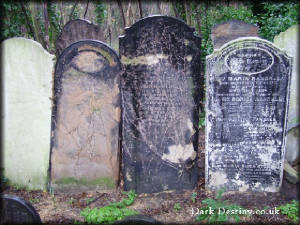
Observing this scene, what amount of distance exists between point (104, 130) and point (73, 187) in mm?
950

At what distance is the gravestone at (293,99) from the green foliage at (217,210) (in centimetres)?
158

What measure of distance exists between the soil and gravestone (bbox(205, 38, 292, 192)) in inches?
6.6

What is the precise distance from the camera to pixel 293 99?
4688 millimetres

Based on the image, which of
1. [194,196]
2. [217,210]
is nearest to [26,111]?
[194,196]

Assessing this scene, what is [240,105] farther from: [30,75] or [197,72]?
[30,75]

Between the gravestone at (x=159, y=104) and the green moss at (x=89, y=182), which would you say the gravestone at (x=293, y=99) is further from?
the green moss at (x=89, y=182)

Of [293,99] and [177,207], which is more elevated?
[293,99]

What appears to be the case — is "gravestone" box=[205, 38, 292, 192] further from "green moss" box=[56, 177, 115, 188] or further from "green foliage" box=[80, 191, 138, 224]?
"green moss" box=[56, 177, 115, 188]

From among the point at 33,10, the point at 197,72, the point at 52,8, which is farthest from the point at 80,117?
the point at 52,8

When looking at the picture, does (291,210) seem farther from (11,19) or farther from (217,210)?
(11,19)

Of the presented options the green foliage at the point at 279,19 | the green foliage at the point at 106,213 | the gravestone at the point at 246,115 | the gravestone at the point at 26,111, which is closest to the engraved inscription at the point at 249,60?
the gravestone at the point at 246,115

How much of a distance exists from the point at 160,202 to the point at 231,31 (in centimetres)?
439

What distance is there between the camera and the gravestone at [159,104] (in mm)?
3779

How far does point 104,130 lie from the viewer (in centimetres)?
409
